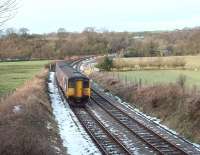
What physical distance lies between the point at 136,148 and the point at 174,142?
6.74 feet

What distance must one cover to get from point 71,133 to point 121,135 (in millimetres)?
2547

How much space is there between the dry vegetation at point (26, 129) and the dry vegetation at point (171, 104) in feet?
21.0

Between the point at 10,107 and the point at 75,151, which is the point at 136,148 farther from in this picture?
the point at 10,107

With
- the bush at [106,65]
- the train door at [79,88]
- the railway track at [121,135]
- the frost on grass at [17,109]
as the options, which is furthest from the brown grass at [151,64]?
the frost on grass at [17,109]

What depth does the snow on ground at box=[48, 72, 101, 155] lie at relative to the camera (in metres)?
18.6

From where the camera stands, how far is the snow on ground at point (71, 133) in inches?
732

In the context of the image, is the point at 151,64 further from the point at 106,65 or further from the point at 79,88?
the point at 79,88

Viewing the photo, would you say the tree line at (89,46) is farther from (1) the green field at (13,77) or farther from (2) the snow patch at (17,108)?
(2) the snow patch at (17,108)

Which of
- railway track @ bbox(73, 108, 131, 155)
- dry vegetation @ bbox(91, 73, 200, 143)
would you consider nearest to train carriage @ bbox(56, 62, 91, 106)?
railway track @ bbox(73, 108, 131, 155)

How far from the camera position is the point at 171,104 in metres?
27.3

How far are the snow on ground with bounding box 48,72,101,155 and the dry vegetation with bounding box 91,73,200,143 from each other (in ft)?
15.8

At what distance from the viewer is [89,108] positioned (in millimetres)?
32688

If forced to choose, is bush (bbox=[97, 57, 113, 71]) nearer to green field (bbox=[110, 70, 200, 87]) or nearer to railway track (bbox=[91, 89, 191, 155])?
green field (bbox=[110, 70, 200, 87])

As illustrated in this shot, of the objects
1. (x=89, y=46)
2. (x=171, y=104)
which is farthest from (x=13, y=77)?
(x=89, y=46)
